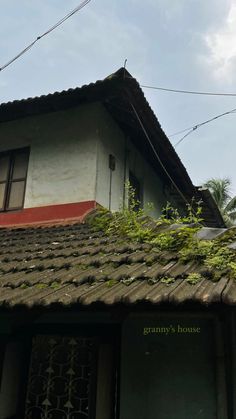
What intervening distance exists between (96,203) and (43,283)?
10.9 feet

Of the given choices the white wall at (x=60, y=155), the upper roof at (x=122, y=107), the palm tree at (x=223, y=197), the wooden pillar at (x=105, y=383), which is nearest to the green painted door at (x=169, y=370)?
the wooden pillar at (x=105, y=383)

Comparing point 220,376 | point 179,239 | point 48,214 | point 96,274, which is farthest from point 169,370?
point 48,214

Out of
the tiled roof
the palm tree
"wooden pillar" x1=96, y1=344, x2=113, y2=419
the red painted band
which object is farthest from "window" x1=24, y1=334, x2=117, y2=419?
the palm tree

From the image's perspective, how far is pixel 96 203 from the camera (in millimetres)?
7098

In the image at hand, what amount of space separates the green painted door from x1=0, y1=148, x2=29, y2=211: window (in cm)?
464

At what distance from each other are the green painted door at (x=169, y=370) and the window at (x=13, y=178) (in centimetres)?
464

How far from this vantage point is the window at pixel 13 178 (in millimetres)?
7910

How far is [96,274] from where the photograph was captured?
12.8 ft

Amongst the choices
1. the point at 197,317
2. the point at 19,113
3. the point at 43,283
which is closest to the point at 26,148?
the point at 19,113

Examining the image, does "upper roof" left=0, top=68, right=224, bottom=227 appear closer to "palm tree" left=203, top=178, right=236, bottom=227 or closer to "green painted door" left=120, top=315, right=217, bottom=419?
"green painted door" left=120, top=315, right=217, bottom=419

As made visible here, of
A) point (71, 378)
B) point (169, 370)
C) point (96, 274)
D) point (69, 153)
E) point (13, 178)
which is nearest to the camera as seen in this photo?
point (169, 370)

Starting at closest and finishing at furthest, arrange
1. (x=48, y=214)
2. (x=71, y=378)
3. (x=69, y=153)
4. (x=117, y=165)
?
(x=71, y=378)
(x=48, y=214)
(x=69, y=153)
(x=117, y=165)

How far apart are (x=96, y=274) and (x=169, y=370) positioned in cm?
119

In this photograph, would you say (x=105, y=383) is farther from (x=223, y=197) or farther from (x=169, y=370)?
(x=223, y=197)
